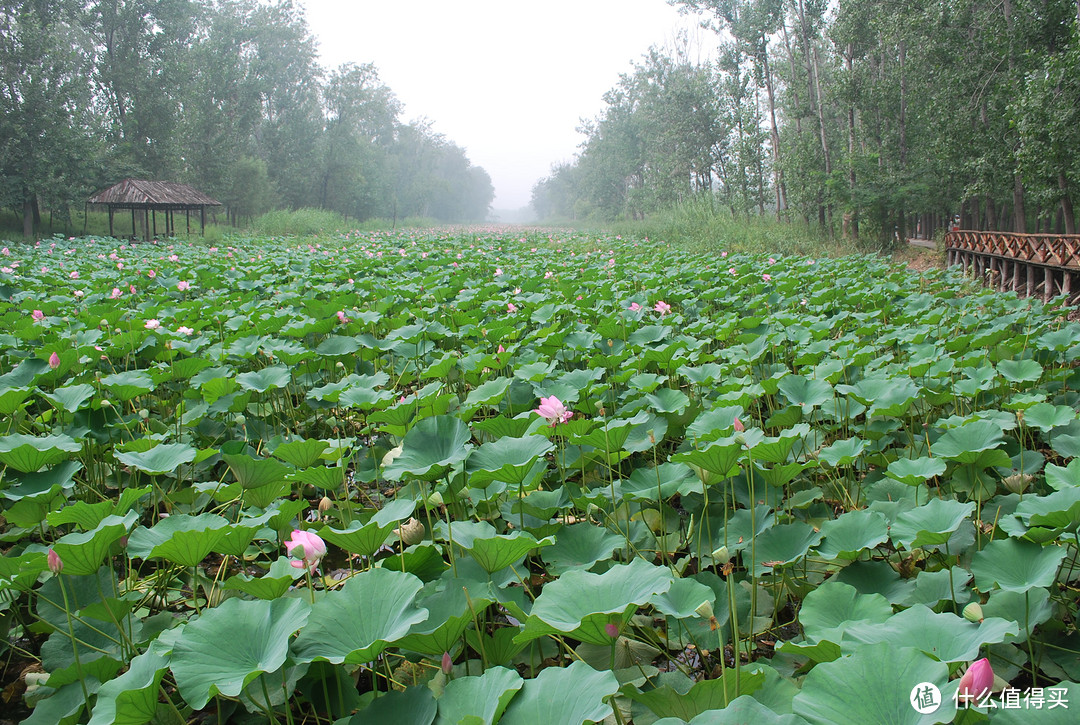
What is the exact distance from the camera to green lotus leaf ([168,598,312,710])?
2.97 ft

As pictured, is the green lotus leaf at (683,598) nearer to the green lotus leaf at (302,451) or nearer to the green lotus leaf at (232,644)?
the green lotus leaf at (232,644)

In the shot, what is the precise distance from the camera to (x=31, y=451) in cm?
154

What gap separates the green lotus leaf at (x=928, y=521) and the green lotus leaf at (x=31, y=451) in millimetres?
1977

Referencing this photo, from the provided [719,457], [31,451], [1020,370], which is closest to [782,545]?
[719,457]

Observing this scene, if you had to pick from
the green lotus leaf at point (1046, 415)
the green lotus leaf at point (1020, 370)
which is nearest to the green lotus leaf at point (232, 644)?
the green lotus leaf at point (1046, 415)

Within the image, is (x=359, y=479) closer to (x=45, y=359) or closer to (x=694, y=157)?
(x=45, y=359)

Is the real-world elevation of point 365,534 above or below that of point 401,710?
above

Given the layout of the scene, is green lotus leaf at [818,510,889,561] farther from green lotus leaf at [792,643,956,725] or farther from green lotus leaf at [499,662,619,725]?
green lotus leaf at [499,662,619,725]

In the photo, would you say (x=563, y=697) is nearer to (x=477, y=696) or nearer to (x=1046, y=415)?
(x=477, y=696)

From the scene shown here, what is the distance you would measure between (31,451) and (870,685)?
1.87 meters

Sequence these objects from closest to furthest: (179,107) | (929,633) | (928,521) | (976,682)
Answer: (976,682), (929,633), (928,521), (179,107)

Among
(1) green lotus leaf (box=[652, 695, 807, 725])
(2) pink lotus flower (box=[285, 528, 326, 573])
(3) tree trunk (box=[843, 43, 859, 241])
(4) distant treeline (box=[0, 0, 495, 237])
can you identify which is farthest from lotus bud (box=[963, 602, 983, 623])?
(4) distant treeline (box=[0, 0, 495, 237])

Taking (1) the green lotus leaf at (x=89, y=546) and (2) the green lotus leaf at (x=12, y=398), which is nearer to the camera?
(1) the green lotus leaf at (x=89, y=546)

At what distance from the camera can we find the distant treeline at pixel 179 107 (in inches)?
628
